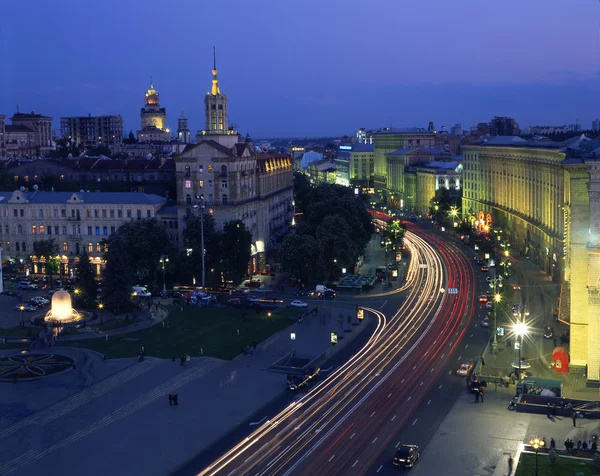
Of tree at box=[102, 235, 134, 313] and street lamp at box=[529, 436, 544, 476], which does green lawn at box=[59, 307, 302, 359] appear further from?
street lamp at box=[529, 436, 544, 476]

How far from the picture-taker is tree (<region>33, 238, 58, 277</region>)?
77.4 meters

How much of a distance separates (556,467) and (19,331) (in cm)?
3868

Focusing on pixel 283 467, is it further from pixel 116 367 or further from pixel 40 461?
pixel 116 367

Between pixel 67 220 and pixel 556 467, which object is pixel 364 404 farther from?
pixel 67 220

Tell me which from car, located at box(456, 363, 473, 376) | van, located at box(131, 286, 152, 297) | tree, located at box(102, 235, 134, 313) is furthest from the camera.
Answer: van, located at box(131, 286, 152, 297)

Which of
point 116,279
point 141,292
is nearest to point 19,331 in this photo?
point 116,279

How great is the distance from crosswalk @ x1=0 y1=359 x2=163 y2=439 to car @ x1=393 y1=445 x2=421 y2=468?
17101mm

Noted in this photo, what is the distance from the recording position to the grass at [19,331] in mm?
56384

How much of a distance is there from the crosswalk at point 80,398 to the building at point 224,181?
87.4 ft

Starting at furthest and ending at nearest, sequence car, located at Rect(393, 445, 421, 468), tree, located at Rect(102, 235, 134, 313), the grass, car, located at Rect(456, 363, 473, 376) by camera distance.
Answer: tree, located at Rect(102, 235, 134, 313)
the grass
car, located at Rect(456, 363, 473, 376)
car, located at Rect(393, 445, 421, 468)

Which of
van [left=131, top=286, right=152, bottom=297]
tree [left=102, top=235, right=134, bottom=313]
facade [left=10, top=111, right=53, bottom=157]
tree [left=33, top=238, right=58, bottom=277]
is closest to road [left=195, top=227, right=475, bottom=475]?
van [left=131, top=286, right=152, bottom=297]

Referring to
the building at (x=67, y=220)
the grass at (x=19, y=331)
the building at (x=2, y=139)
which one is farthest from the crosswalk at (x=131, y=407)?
the building at (x=2, y=139)

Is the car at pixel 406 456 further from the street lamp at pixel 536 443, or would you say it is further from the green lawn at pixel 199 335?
the green lawn at pixel 199 335

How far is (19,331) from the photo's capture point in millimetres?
57344
